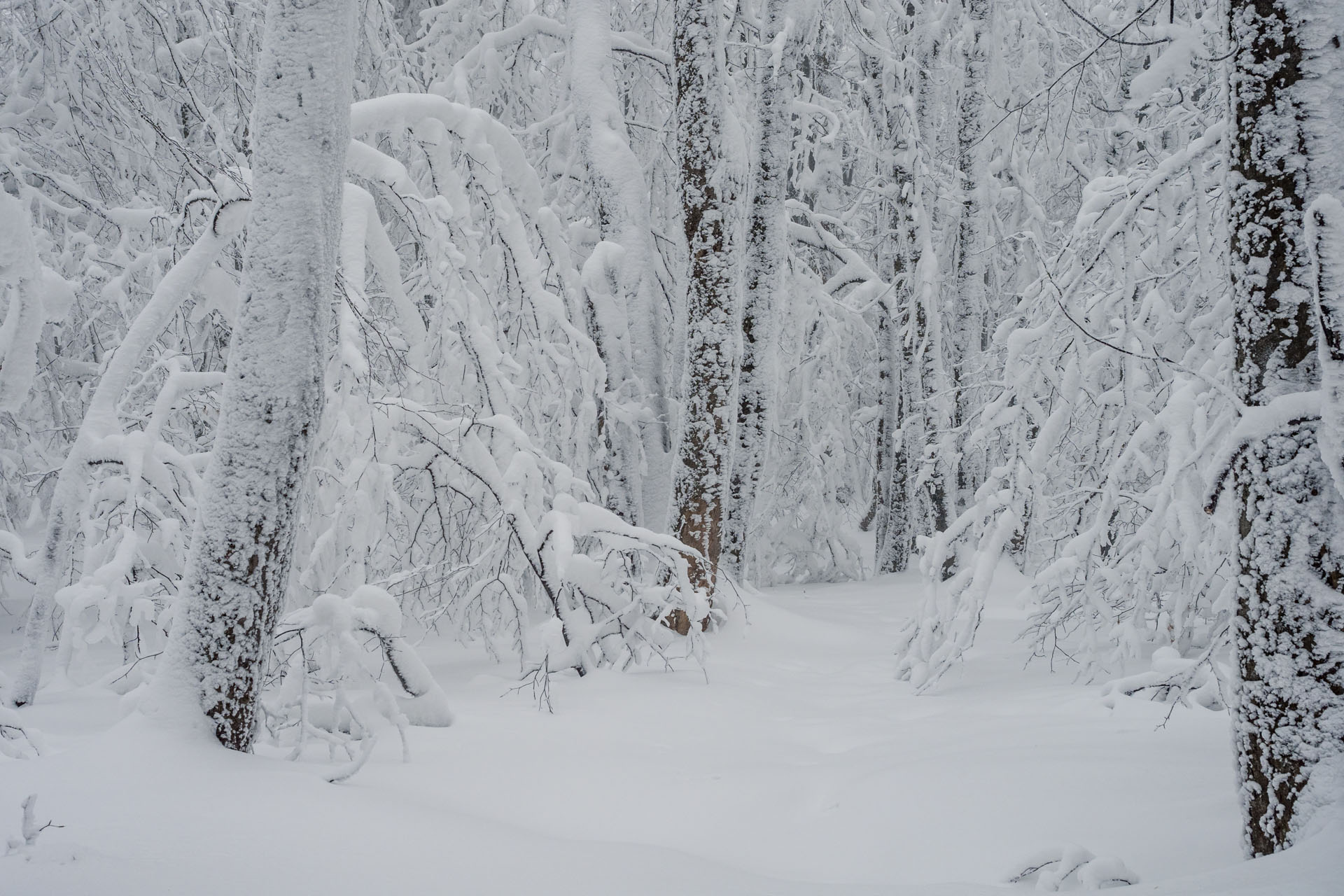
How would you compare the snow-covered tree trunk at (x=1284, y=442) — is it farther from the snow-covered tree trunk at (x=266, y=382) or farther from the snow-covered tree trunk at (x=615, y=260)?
the snow-covered tree trunk at (x=615, y=260)

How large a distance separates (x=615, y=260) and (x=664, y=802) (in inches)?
168

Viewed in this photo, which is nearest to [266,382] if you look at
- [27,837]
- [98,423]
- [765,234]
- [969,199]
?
[98,423]

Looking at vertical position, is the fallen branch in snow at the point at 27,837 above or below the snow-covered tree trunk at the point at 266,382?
below

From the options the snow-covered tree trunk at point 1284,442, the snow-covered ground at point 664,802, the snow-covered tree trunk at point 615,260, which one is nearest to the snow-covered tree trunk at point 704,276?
the snow-covered tree trunk at point 615,260

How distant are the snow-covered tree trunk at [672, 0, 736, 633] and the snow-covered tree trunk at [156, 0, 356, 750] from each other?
370 centimetres

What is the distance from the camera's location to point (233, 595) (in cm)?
277

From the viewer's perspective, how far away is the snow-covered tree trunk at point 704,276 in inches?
248

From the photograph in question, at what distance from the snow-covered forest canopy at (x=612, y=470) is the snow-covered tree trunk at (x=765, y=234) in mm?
35

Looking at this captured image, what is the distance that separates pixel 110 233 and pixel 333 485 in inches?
219

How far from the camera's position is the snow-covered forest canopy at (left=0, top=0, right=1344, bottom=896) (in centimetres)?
217

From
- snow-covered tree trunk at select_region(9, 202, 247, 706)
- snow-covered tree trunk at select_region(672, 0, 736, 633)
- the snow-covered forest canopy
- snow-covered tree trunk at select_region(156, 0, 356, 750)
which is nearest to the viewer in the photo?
the snow-covered forest canopy

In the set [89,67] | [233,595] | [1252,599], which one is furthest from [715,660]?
[89,67]

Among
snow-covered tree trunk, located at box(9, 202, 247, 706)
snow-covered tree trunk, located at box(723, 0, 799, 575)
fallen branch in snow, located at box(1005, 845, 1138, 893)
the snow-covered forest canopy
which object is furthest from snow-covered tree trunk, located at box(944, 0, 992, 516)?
snow-covered tree trunk, located at box(9, 202, 247, 706)

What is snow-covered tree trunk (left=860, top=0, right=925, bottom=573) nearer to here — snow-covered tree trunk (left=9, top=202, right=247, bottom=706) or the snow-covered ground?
the snow-covered ground
